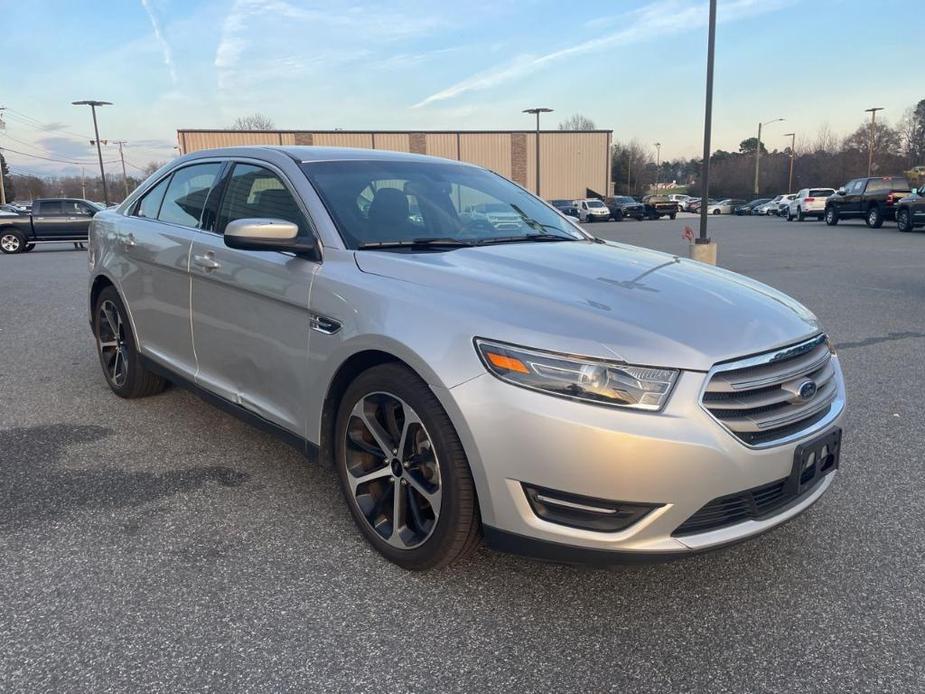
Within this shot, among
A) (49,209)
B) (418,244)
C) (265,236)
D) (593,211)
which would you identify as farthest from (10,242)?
(593,211)

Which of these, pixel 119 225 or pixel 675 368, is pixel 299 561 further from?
pixel 119 225

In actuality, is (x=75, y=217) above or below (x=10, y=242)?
above

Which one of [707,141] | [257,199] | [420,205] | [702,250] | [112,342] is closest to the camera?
[420,205]

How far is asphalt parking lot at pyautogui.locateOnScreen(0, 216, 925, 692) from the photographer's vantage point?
2.20 metres

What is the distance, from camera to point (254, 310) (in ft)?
11.0

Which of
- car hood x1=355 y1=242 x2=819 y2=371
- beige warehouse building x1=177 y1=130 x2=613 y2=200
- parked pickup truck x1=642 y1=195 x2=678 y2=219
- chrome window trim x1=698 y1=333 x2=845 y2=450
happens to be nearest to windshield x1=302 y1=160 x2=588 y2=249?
car hood x1=355 y1=242 x2=819 y2=371

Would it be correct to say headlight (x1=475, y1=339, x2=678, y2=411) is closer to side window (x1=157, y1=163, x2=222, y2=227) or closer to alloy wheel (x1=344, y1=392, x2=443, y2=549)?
alloy wheel (x1=344, y1=392, x2=443, y2=549)

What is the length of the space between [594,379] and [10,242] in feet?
82.0

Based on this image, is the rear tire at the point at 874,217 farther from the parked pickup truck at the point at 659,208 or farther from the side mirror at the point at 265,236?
the side mirror at the point at 265,236

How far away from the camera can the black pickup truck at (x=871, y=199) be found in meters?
26.7

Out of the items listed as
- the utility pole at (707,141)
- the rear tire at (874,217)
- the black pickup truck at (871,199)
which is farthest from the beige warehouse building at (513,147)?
the utility pole at (707,141)

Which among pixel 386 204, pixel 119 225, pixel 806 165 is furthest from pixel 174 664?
pixel 806 165

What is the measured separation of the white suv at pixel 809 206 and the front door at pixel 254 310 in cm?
3978

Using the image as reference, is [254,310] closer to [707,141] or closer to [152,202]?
[152,202]
